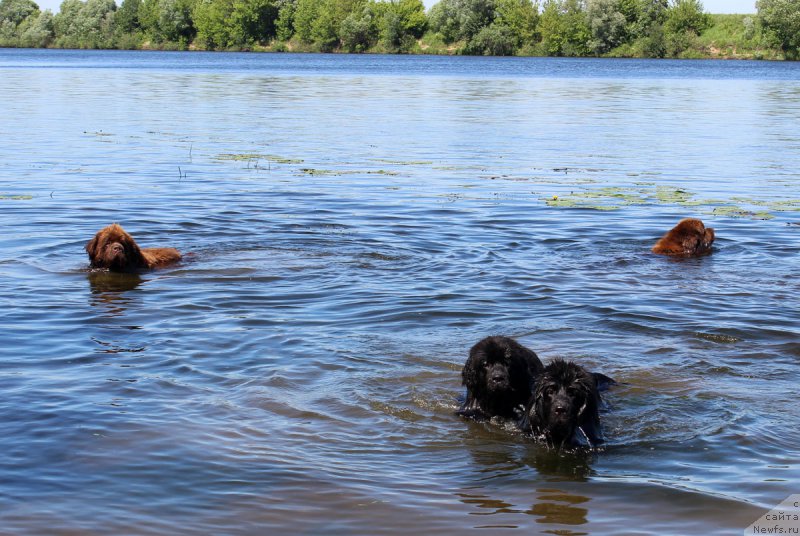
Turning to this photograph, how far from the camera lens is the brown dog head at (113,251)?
11031 mm

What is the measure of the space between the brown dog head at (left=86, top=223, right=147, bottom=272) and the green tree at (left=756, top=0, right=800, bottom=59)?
278 feet

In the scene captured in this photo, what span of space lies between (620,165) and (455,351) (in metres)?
13.1

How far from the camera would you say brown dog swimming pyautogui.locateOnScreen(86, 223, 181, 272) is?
1104 cm

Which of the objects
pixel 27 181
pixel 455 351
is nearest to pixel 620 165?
pixel 27 181

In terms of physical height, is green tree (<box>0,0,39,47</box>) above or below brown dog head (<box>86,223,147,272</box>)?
above

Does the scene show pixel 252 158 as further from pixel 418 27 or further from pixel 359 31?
pixel 418 27

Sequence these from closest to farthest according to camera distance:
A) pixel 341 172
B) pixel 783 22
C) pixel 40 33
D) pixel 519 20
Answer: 1. pixel 341 172
2. pixel 783 22
3. pixel 519 20
4. pixel 40 33

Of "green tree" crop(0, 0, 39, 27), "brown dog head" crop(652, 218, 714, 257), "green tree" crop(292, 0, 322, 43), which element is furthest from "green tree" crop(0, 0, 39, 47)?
"brown dog head" crop(652, 218, 714, 257)

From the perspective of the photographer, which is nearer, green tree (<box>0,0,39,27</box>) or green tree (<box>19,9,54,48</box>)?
green tree (<box>19,9,54,48</box>)

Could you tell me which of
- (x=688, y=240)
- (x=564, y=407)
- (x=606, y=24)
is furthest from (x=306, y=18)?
(x=564, y=407)

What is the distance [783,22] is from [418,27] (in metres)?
41.8

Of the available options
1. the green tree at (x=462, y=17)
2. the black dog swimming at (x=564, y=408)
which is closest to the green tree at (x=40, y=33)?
the green tree at (x=462, y=17)

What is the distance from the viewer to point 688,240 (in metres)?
12.3

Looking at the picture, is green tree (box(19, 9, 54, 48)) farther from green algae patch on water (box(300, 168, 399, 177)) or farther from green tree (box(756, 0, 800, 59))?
green algae patch on water (box(300, 168, 399, 177))
